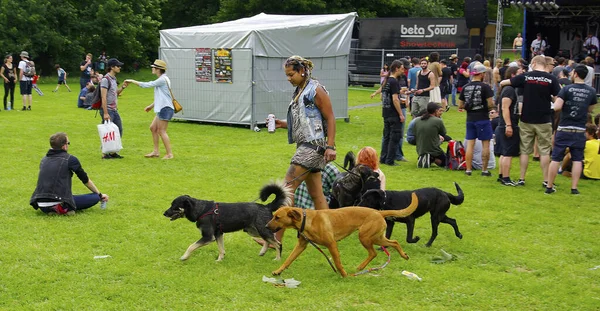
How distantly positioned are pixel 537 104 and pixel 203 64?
933cm

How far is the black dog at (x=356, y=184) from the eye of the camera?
6.82 meters

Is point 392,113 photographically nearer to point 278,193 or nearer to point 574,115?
point 574,115

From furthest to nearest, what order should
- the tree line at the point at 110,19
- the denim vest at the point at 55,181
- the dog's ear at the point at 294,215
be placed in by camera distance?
the tree line at the point at 110,19 → the denim vest at the point at 55,181 → the dog's ear at the point at 294,215

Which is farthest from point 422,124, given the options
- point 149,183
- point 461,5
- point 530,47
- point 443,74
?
point 461,5

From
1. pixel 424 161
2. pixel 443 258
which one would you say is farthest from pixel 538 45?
pixel 443 258

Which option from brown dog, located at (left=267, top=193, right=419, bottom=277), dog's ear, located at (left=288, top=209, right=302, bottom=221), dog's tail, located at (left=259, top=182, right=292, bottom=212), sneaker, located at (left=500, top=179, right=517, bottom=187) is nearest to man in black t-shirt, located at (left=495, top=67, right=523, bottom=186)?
sneaker, located at (left=500, top=179, right=517, bottom=187)

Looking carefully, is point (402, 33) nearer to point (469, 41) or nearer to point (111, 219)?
point (469, 41)

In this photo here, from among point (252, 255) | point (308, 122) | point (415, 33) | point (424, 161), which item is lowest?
point (252, 255)

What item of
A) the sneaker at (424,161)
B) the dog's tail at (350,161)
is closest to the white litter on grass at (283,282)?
the dog's tail at (350,161)

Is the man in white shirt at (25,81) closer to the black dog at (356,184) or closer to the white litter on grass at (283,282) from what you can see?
the black dog at (356,184)

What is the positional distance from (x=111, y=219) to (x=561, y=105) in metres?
6.24

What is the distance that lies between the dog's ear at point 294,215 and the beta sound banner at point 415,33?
24.7 m

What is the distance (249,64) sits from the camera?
51.8 feet

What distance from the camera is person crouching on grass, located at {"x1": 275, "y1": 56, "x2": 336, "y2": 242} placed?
6.21 meters
